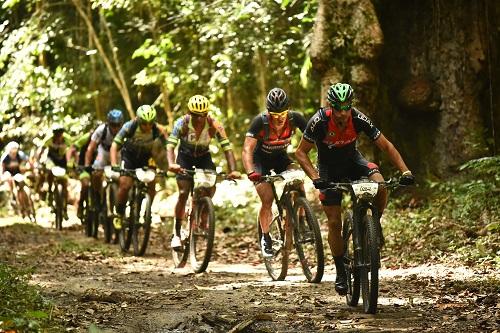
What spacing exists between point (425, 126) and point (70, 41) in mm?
13566

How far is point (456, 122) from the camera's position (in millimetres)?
14281

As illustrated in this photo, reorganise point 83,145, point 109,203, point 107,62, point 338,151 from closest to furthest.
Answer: point 338,151 < point 109,203 < point 83,145 < point 107,62

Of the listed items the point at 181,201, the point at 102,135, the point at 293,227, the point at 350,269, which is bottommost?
the point at 350,269

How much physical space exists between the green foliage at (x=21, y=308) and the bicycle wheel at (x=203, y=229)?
321 centimetres

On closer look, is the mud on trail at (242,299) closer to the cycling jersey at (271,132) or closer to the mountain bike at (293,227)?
the mountain bike at (293,227)

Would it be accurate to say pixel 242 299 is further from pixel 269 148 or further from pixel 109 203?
pixel 109 203

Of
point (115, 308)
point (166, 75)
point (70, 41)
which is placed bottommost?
point (115, 308)

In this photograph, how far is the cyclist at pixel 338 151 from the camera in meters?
8.10

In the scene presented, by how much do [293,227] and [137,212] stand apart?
422 cm

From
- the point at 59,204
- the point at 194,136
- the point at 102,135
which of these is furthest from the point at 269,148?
the point at 59,204

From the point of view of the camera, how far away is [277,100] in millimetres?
9891

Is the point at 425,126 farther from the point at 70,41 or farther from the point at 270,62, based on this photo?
the point at 70,41

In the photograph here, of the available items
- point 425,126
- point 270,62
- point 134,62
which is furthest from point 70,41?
point 425,126

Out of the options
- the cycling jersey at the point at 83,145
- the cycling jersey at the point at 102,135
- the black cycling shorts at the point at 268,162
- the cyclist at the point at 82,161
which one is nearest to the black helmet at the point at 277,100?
the black cycling shorts at the point at 268,162
